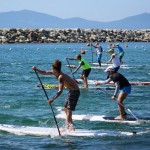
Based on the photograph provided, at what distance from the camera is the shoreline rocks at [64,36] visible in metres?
100

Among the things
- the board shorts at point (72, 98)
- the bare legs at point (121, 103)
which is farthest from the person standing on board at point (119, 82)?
the board shorts at point (72, 98)

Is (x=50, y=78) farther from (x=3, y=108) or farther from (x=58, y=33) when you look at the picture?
(x=58, y=33)

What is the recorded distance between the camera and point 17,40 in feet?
325

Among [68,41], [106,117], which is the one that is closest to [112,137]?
[106,117]

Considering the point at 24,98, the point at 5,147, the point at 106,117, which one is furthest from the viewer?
the point at 24,98

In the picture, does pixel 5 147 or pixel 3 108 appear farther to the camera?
pixel 3 108

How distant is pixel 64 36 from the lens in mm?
109688

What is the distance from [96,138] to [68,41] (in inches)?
3607

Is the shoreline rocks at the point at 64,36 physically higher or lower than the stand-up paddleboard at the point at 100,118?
lower

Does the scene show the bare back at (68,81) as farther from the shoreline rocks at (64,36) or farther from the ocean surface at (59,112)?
the shoreline rocks at (64,36)

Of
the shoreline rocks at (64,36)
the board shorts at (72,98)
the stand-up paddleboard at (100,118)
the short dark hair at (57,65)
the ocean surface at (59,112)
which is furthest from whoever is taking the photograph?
the shoreline rocks at (64,36)

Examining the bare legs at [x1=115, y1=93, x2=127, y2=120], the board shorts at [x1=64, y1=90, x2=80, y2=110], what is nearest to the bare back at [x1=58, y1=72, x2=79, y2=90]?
the board shorts at [x1=64, y1=90, x2=80, y2=110]

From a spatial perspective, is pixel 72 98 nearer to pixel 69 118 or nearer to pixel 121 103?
pixel 69 118

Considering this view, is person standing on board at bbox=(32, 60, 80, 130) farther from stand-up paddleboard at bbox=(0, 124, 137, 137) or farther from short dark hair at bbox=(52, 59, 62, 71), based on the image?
stand-up paddleboard at bbox=(0, 124, 137, 137)
